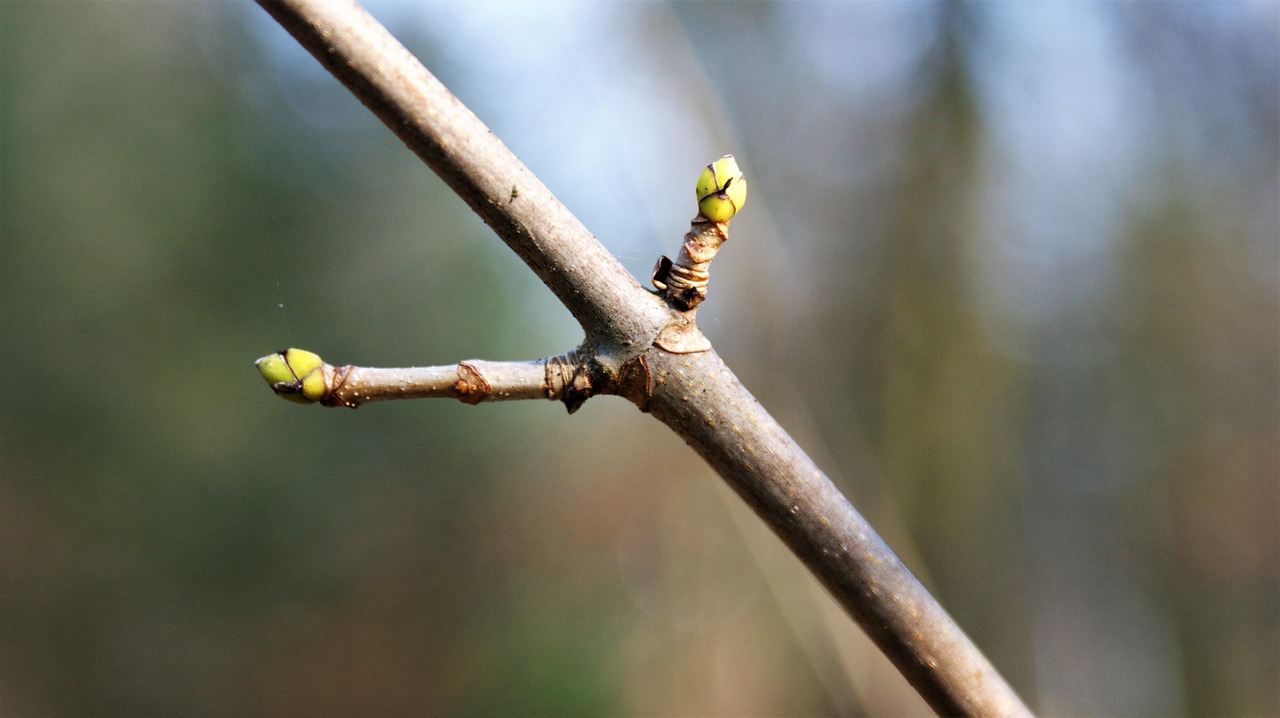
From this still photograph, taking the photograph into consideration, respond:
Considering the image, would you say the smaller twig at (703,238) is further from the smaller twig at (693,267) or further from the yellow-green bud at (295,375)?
the yellow-green bud at (295,375)

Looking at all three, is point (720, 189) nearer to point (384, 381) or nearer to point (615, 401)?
point (384, 381)

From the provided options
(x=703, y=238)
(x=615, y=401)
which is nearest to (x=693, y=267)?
(x=703, y=238)

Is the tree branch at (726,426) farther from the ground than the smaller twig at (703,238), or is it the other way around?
the smaller twig at (703,238)

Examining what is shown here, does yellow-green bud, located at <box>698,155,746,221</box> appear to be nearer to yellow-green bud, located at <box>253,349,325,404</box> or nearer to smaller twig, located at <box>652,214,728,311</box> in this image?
smaller twig, located at <box>652,214,728,311</box>

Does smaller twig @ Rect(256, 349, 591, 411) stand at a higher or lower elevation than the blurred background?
lower

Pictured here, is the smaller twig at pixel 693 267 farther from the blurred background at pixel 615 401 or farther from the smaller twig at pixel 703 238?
the blurred background at pixel 615 401

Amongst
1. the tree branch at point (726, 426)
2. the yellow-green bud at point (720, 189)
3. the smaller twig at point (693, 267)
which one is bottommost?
the tree branch at point (726, 426)

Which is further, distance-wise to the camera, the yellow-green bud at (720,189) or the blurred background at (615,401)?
the blurred background at (615,401)

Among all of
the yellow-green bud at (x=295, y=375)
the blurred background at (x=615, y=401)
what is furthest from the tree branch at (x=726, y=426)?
the blurred background at (x=615, y=401)

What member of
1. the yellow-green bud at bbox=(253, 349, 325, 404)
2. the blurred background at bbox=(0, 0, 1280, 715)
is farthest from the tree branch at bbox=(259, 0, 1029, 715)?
the blurred background at bbox=(0, 0, 1280, 715)
